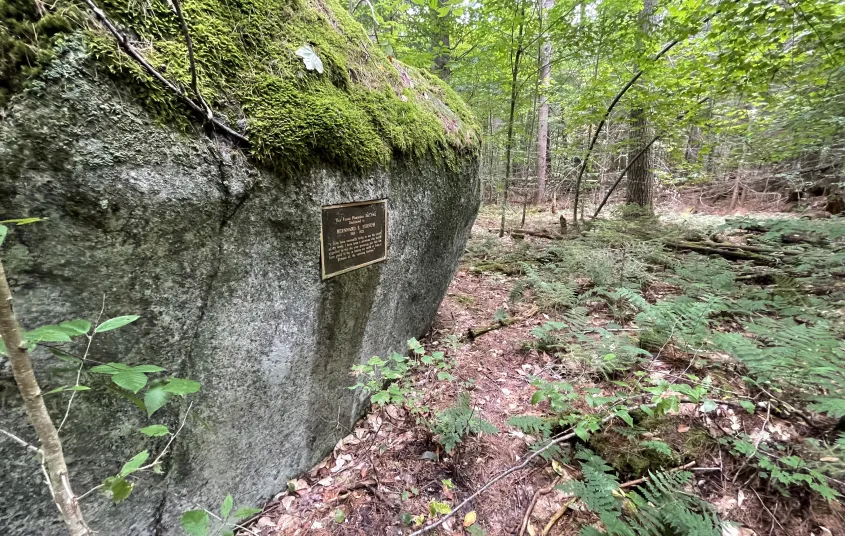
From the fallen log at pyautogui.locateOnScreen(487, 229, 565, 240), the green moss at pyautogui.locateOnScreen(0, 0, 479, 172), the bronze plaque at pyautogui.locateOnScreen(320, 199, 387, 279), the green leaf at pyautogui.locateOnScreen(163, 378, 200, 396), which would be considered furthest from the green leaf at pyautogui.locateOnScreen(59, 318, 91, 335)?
the fallen log at pyautogui.locateOnScreen(487, 229, 565, 240)

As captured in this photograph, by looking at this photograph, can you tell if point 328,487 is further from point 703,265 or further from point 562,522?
point 703,265

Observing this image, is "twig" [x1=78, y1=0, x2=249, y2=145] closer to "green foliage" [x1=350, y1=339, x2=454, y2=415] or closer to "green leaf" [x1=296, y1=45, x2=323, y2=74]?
"green leaf" [x1=296, y1=45, x2=323, y2=74]

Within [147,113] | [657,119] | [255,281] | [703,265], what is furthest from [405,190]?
[657,119]

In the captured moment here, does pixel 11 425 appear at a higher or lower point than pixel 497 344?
higher

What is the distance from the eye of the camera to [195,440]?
1557 millimetres

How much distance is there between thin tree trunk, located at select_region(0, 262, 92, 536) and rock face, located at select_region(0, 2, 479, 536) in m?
0.36

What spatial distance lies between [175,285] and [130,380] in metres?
0.58

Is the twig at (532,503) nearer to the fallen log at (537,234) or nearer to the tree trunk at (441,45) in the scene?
the fallen log at (537,234)

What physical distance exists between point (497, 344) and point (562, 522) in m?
1.81

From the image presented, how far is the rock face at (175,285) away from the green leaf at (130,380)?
0.34 m

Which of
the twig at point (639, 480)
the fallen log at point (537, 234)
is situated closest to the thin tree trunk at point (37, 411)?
the twig at point (639, 480)

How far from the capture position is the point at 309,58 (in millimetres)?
1831

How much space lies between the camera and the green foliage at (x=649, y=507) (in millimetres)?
1476

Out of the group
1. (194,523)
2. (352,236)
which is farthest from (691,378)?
(194,523)
